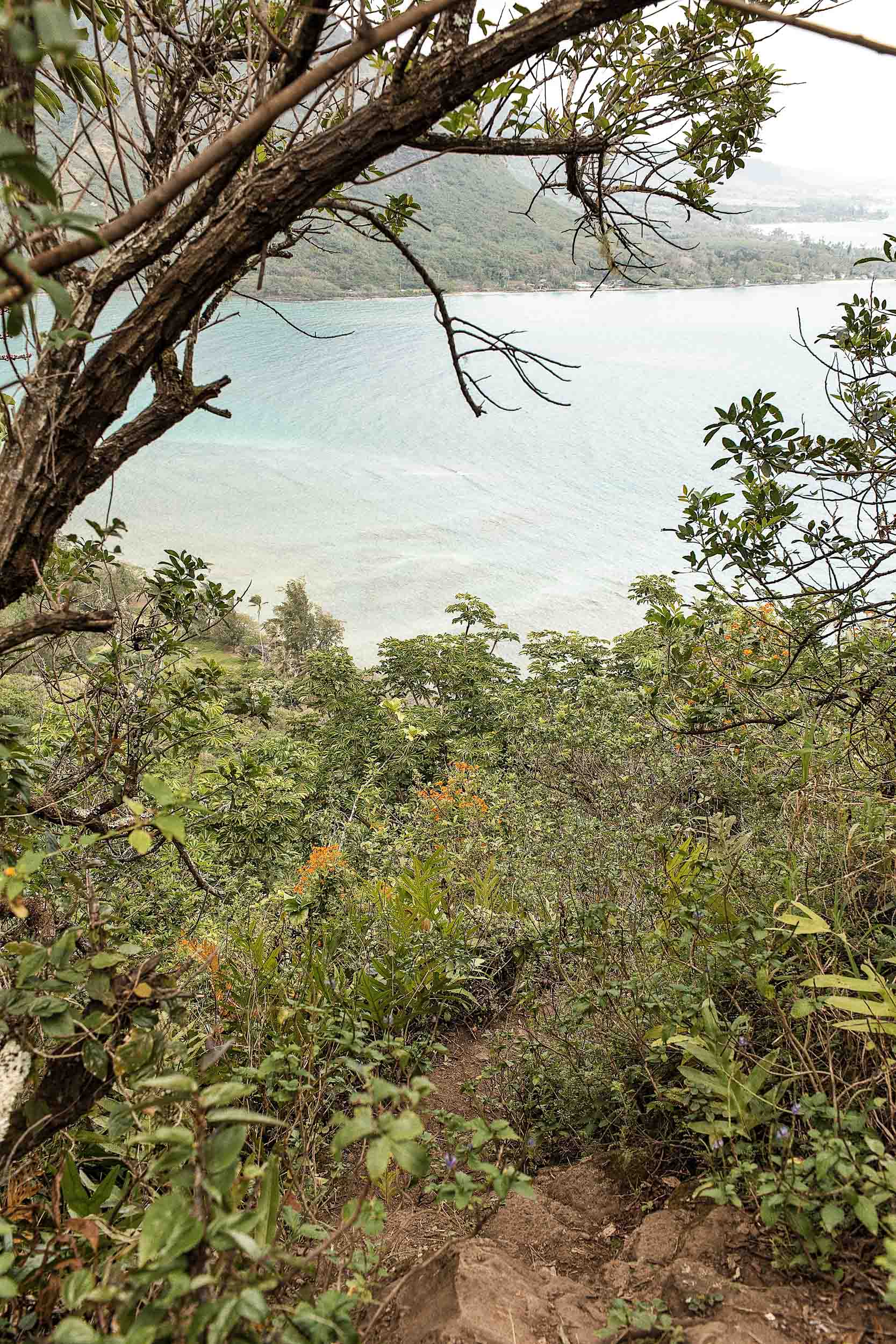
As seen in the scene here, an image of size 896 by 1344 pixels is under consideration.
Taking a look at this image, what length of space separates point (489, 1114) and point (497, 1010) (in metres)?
0.75

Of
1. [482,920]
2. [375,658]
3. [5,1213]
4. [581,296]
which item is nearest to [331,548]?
[375,658]

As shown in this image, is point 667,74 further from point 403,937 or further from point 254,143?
point 403,937

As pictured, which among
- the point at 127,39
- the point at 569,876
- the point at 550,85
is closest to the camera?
the point at 127,39

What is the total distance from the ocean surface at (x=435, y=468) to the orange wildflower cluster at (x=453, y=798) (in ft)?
39.6

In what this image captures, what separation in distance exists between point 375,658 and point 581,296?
206 feet

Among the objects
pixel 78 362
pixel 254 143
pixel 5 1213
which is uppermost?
pixel 254 143

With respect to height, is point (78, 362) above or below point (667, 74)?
below

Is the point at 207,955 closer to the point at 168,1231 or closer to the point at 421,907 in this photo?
the point at 421,907

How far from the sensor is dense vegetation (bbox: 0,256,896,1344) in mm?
1109

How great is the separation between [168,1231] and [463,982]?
2419 millimetres

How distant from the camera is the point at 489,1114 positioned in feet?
7.24

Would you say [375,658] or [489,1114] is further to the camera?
[375,658]

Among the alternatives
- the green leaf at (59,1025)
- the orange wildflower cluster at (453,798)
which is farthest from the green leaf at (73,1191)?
the orange wildflower cluster at (453,798)

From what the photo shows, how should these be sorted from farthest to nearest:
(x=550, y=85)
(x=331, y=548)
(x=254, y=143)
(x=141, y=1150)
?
(x=331, y=548)
(x=550, y=85)
(x=141, y=1150)
(x=254, y=143)
